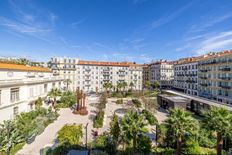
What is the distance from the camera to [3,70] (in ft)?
132

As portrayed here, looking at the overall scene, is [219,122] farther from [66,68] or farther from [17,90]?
[66,68]

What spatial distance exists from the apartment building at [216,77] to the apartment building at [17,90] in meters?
56.9

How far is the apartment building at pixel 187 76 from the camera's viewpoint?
7388 cm

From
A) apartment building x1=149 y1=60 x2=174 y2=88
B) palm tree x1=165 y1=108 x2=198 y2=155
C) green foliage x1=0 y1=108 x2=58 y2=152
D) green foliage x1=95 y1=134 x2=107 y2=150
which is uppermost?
apartment building x1=149 y1=60 x2=174 y2=88

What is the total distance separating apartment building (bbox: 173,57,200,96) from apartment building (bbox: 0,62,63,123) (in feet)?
191

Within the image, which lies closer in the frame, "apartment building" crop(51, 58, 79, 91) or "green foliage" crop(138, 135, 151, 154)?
"green foliage" crop(138, 135, 151, 154)

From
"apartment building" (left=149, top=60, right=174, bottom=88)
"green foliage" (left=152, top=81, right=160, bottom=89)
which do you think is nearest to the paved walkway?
"green foliage" (left=152, top=81, right=160, bottom=89)

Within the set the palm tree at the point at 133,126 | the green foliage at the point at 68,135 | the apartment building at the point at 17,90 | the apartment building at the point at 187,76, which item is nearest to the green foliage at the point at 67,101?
the apartment building at the point at 17,90

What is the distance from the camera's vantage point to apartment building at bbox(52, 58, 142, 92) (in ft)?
294

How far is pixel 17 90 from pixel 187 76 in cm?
6776

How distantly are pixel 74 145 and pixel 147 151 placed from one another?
10.6 m

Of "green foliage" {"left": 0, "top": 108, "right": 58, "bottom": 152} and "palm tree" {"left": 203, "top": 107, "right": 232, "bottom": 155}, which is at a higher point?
"palm tree" {"left": 203, "top": 107, "right": 232, "bottom": 155}

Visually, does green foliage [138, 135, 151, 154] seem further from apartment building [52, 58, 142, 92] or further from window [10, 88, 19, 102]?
apartment building [52, 58, 142, 92]

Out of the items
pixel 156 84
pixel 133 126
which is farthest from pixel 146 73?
pixel 133 126
